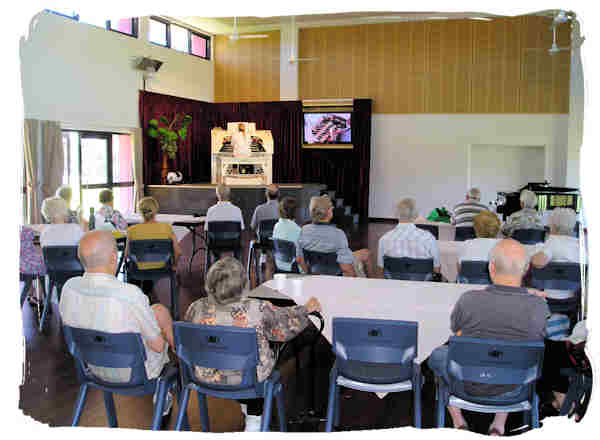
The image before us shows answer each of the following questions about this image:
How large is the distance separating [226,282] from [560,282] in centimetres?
271

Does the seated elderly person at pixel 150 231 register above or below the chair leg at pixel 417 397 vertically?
above

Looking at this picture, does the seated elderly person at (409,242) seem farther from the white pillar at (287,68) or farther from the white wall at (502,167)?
the white pillar at (287,68)

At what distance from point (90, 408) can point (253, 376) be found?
1433mm

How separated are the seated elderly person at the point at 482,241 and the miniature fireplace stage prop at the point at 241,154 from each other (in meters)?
9.54

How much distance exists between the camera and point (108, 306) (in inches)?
102

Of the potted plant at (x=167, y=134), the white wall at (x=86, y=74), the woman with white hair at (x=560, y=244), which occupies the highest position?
the white wall at (x=86, y=74)

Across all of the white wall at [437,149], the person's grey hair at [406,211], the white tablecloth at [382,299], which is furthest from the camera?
the white wall at [437,149]

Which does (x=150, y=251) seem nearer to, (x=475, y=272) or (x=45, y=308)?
(x=45, y=308)

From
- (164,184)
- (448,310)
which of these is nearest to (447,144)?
(164,184)

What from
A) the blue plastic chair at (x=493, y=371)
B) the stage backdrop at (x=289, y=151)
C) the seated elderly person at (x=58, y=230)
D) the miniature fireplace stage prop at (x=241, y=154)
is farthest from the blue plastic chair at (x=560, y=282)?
the stage backdrop at (x=289, y=151)

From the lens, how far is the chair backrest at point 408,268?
4.32 metres

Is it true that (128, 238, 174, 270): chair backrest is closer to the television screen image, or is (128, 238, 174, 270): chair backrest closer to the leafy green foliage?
the leafy green foliage

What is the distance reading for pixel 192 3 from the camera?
1.43 metres

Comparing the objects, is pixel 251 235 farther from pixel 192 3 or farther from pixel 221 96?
pixel 192 3
